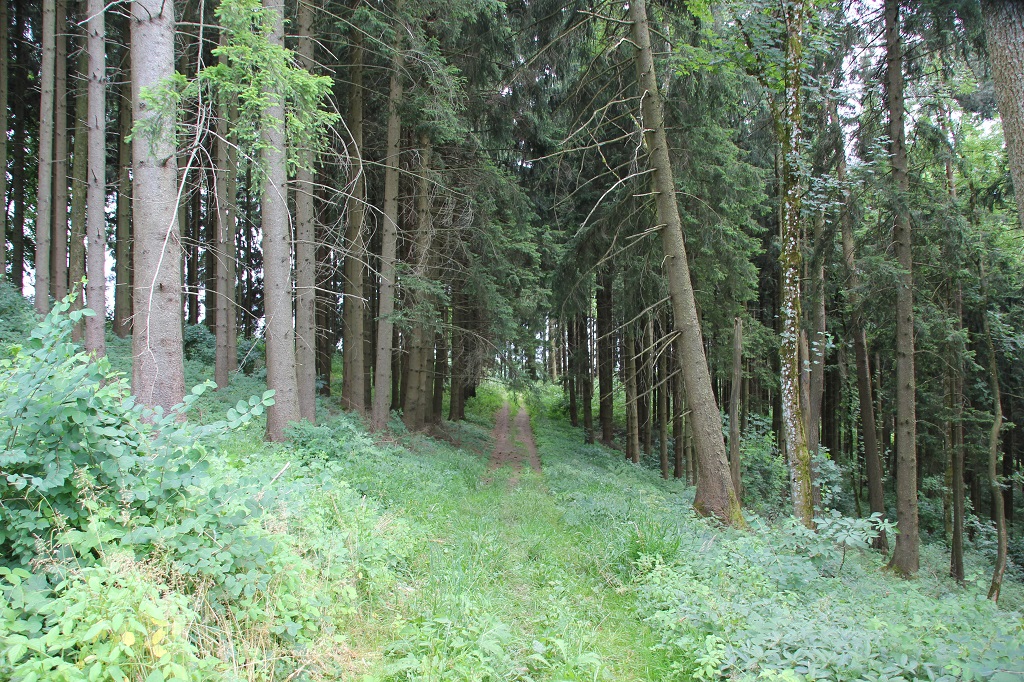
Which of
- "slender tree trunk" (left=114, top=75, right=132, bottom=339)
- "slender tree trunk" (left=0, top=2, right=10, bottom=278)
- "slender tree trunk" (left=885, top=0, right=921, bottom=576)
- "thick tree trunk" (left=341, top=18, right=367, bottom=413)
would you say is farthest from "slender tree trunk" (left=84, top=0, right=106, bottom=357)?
"slender tree trunk" (left=885, top=0, right=921, bottom=576)

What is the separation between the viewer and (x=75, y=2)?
49.1 ft

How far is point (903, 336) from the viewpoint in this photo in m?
11.0

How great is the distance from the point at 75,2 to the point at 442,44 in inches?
411

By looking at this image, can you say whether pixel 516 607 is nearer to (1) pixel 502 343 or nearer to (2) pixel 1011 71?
(2) pixel 1011 71

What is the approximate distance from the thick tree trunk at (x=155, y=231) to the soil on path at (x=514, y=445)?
27.0ft

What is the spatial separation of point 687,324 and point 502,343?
6629mm

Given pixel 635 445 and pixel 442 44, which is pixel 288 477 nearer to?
pixel 442 44

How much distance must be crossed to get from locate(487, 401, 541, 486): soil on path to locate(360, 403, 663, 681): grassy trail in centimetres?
544

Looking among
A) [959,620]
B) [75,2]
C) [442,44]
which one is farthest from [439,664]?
[75,2]

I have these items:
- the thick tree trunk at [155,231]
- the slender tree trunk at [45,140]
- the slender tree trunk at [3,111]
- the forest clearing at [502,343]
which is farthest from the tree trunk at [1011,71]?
the slender tree trunk at [3,111]

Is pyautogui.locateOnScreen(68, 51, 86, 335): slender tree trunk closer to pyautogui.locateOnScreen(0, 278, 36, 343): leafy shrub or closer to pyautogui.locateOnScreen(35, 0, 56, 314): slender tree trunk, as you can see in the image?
pyautogui.locateOnScreen(35, 0, 56, 314): slender tree trunk

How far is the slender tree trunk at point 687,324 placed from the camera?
27.9 ft

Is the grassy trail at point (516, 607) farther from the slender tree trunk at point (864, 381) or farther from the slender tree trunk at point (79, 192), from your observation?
the slender tree trunk at point (79, 192)

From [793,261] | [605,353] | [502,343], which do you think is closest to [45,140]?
[502,343]
